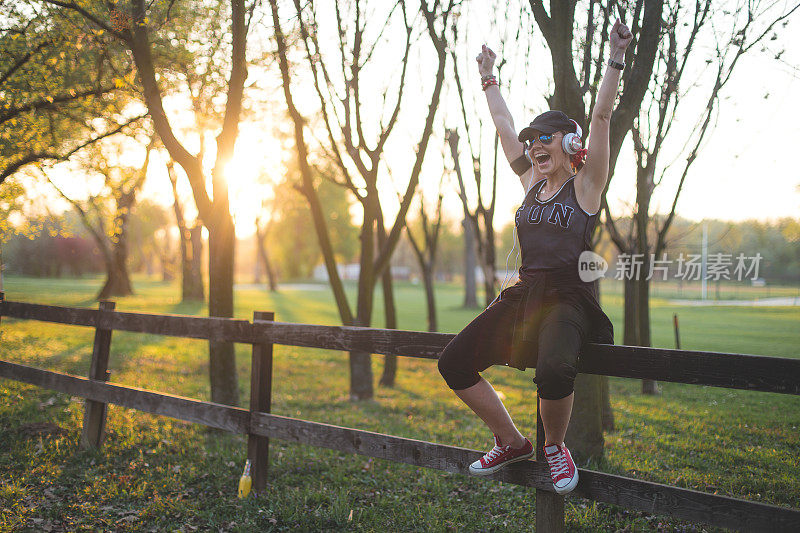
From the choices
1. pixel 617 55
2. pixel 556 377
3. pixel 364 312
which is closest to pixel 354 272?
pixel 364 312

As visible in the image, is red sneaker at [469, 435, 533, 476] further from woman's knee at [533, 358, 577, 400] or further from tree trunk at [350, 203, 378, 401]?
tree trunk at [350, 203, 378, 401]

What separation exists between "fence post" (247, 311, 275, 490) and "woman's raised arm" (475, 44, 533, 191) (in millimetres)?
2474

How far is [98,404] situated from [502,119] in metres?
4.65

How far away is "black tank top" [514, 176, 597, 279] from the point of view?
3045mm

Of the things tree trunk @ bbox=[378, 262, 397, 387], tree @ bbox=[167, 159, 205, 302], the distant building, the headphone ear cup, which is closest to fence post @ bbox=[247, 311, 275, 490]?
the headphone ear cup

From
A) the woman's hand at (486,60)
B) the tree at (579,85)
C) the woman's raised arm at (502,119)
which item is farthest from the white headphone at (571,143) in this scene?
the tree at (579,85)

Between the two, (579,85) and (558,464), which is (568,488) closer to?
(558,464)

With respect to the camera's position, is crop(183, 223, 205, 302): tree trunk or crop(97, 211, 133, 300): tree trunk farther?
crop(183, 223, 205, 302): tree trunk

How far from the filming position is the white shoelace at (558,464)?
9.68 ft

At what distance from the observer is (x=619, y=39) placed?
308 cm

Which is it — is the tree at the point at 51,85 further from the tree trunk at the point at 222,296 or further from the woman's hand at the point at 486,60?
the woman's hand at the point at 486,60

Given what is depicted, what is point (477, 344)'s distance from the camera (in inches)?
123

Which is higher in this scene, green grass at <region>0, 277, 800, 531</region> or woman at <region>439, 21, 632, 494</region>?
woman at <region>439, 21, 632, 494</region>

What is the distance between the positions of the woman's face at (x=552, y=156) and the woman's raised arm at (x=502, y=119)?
0.22 metres
